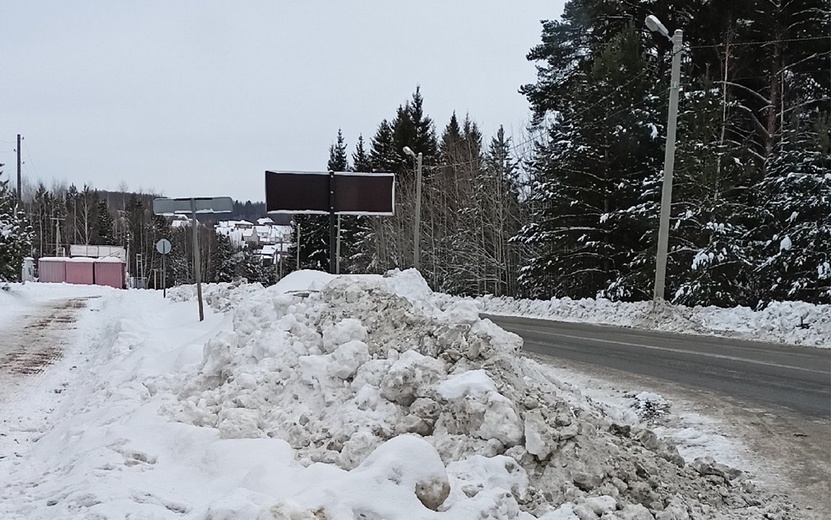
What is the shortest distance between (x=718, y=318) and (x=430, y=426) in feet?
38.3

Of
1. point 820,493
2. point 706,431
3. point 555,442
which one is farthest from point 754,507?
point 706,431

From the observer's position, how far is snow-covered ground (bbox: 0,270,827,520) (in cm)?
368

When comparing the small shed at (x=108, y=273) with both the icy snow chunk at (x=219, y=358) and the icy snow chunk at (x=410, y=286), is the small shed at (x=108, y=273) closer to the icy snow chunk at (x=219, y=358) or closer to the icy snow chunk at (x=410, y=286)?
the icy snow chunk at (x=410, y=286)

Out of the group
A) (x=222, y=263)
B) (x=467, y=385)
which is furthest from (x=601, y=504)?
(x=222, y=263)

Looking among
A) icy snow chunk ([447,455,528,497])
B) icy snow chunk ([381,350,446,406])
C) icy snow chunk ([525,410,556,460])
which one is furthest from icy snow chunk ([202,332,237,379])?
icy snow chunk ([525,410,556,460])

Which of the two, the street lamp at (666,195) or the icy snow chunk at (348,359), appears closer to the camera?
the icy snow chunk at (348,359)

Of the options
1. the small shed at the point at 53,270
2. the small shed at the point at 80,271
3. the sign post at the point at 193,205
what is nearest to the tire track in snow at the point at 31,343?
the sign post at the point at 193,205

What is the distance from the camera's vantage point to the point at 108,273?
48125 mm

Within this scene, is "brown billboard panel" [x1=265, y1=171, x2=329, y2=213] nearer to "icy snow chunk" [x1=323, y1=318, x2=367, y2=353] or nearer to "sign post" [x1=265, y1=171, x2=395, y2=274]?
"sign post" [x1=265, y1=171, x2=395, y2=274]

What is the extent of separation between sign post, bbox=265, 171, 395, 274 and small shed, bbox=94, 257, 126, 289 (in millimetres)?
40913

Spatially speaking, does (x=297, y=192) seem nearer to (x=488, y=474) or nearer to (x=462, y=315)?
(x=462, y=315)

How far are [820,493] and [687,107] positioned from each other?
Answer: 15924mm

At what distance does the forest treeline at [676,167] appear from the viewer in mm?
15617

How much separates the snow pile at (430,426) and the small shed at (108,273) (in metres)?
46.5
